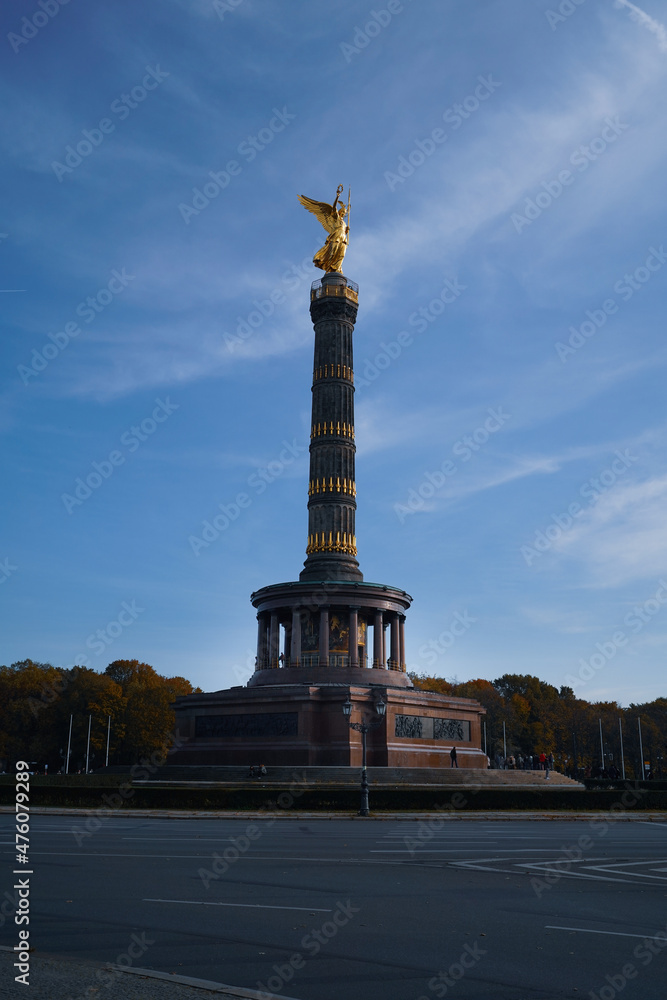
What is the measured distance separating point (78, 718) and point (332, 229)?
1879 inches

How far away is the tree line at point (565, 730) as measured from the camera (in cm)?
9669

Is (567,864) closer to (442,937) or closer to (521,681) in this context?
(442,937)

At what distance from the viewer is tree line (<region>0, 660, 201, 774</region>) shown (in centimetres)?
7788

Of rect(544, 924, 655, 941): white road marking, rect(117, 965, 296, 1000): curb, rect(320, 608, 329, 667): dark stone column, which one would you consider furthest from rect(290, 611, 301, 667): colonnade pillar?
rect(117, 965, 296, 1000): curb

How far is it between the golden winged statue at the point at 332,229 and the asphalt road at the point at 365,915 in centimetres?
4852

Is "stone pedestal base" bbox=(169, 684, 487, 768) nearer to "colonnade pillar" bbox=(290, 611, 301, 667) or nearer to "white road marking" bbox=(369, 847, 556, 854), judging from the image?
"colonnade pillar" bbox=(290, 611, 301, 667)

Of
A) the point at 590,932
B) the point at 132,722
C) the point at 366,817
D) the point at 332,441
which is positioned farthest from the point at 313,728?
the point at 132,722

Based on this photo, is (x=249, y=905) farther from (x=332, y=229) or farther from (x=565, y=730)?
(x=565, y=730)

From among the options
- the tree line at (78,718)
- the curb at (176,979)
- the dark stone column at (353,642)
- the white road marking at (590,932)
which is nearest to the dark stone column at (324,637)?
the dark stone column at (353,642)

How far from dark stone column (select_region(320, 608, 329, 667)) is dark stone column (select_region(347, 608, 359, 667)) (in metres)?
1.34

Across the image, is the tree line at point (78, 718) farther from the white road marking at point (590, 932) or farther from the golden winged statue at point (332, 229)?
the white road marking at point (590, 932)

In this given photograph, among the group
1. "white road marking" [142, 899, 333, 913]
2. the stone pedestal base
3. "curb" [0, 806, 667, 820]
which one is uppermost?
the stone pedestal base

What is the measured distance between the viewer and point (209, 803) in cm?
2881

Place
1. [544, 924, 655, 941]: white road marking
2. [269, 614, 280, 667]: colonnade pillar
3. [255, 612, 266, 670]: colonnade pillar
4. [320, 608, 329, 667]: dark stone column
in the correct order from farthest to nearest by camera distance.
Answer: [255, 612, 266, 670]: colonnade pillar < [269, 614, 280, 667]: colonnade pillar < [320, 608, 329, 667]: dark stone column < [544, 924, 655, 941]: white road marking
